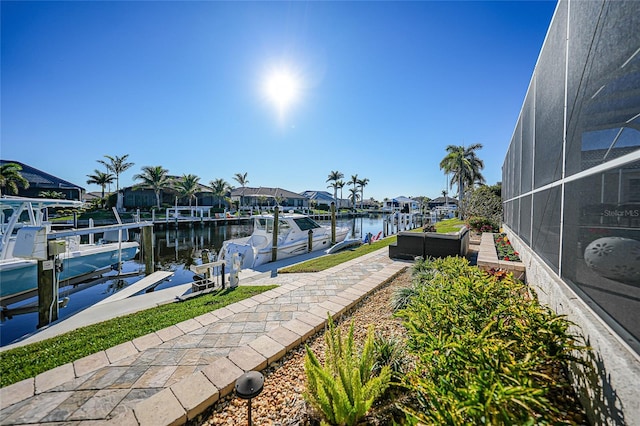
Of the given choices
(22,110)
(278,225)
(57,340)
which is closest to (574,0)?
(57,340)

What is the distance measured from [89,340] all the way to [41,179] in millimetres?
46601

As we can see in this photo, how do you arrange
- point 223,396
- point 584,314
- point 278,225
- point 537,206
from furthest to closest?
point 278,225, point 537,206, point 223,396, point 584,314

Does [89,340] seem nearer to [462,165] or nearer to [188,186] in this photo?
[462,165]

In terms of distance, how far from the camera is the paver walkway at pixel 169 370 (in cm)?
203

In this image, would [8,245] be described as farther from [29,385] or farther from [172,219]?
[172,219]

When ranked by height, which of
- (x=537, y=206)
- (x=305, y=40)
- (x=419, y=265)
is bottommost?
(x=419, y=265)

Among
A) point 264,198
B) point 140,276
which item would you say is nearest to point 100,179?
point 264,198

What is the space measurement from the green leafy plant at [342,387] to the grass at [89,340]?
291 centimetres

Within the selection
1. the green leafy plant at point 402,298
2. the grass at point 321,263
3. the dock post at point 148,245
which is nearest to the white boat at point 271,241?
the grass at point 321,263

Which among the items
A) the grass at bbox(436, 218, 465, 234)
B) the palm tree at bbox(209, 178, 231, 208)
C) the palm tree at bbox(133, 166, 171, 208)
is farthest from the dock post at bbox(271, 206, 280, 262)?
the palm tree at bbox(209, 178, 231, 208)

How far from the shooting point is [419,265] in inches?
224

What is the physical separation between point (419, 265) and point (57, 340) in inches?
260

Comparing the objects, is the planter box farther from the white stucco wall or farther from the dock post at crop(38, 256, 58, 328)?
the dock post at crop(38, 256, 58, 328)

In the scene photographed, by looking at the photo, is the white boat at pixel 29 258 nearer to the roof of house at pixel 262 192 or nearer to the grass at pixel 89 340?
the grass at pixel 89 340
